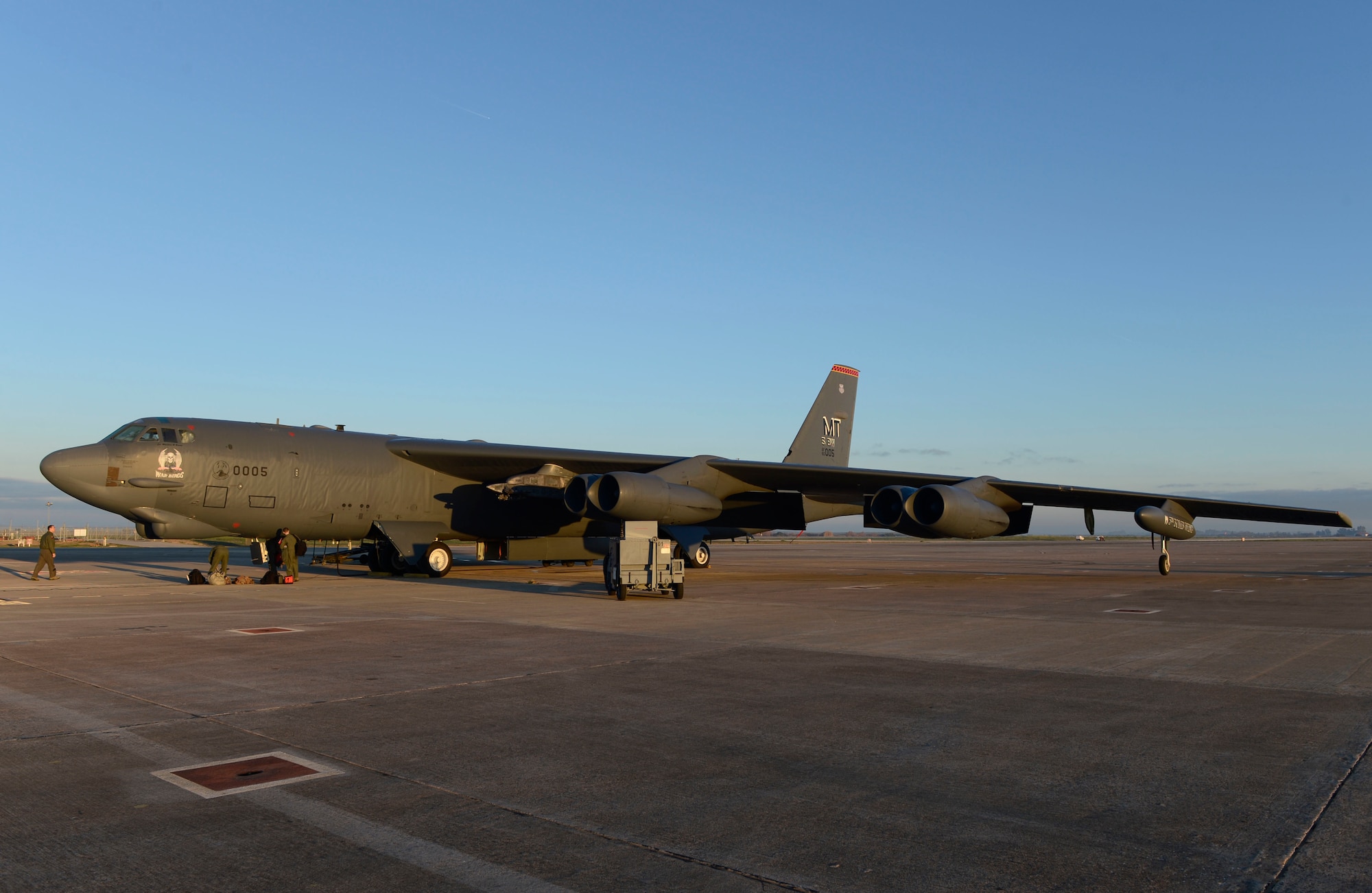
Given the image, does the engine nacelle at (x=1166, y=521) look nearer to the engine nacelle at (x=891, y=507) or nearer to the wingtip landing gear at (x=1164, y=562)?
the wingtip landing gear at (x=1164, y=562)

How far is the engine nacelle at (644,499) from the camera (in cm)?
1914

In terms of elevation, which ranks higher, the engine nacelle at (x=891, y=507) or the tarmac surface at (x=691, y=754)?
the engine nacelle at (x=891, y=507)

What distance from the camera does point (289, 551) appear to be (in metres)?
20.5

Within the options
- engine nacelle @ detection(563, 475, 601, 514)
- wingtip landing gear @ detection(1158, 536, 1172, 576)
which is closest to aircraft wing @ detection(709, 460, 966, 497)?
engine nacelle @ detection(563, 475, 601, 514)

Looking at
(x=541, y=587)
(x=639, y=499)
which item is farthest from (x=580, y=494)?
(x=541, y=587)

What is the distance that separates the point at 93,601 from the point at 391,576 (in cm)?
825

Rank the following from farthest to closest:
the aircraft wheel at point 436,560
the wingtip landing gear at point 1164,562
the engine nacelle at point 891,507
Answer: the wingtip landing gear at point 1164,562
the aircraft wheel at point 436,560
the engine nacelle at point 891,507

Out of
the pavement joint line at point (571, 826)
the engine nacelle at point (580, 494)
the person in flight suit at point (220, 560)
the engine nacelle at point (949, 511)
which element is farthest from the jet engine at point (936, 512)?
the pavement joint line at point (571, 826)

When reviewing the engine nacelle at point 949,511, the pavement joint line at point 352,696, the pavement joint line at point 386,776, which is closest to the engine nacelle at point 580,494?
the engine nacelle at point 949,511

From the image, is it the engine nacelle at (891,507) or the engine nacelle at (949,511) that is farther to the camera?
the engine nacelle at (891,507)

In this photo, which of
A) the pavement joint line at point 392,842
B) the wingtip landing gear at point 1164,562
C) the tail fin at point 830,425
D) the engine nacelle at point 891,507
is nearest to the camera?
the pavement joint line at point 392,842

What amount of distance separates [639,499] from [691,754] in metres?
13.8

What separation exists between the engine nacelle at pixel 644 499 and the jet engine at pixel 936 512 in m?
4.04

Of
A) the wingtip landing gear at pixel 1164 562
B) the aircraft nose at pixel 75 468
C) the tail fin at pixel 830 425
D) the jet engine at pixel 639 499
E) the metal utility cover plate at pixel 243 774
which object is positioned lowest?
the wingtip landing gear at pixel 1164 562
